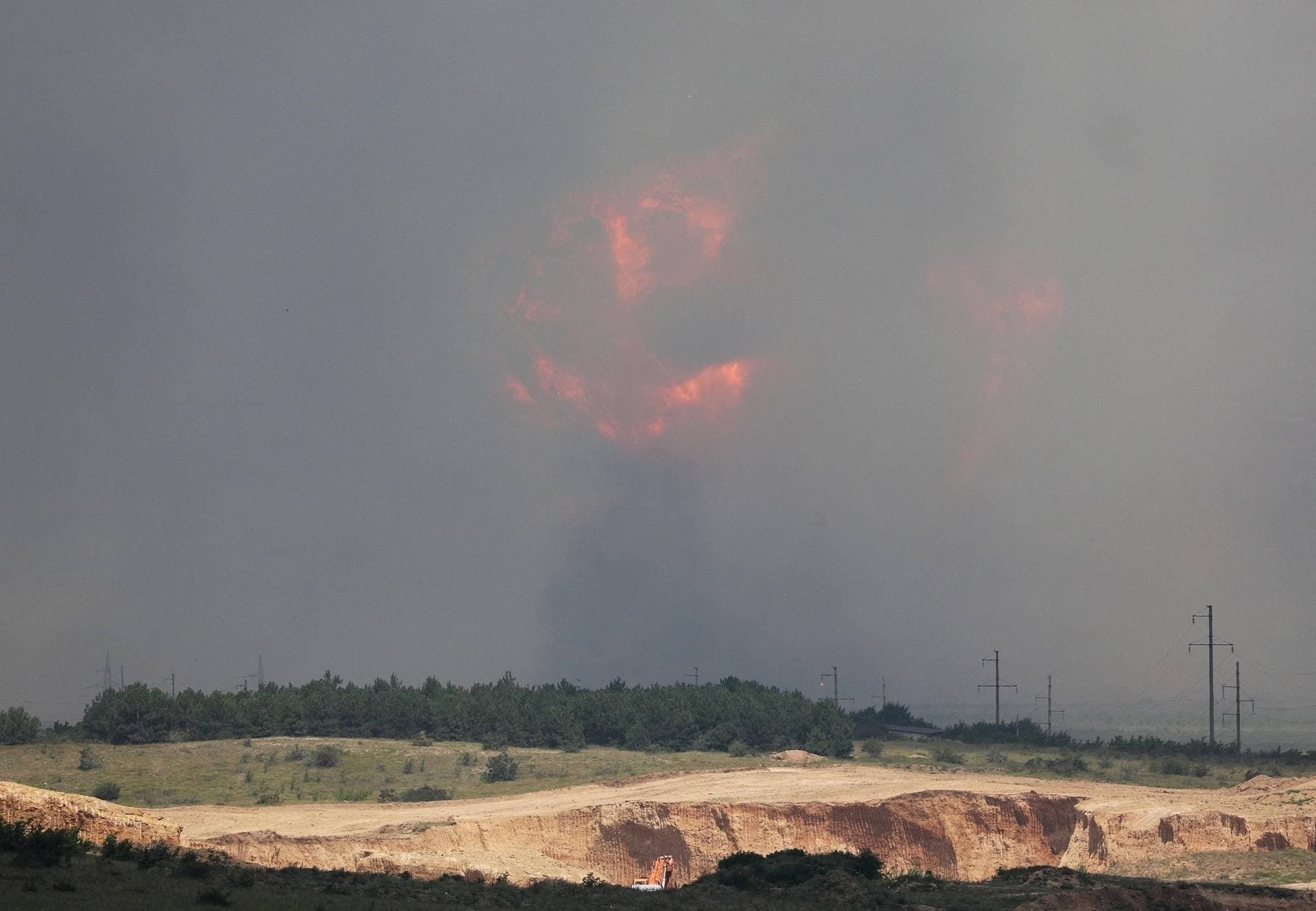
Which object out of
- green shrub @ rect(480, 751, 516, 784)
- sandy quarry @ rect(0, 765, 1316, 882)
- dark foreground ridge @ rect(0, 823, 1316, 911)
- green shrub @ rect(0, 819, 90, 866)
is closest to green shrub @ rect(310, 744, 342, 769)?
green shrub @ rect(480, 751, 516, 784)

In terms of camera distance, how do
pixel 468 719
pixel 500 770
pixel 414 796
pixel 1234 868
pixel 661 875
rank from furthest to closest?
pixel 468 719 < pixel 500 770 < pixel 414 796 < pixel 661 875 < pixel 1234 868

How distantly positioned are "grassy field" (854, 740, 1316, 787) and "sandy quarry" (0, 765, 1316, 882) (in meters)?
10.4

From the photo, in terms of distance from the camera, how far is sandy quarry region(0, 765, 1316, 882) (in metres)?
44.4

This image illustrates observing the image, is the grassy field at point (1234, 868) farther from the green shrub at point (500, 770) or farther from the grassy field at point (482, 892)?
the green shrub at point (500, 770)

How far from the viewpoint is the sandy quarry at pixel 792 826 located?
4438 cm

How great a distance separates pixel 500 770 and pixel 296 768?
1035cm

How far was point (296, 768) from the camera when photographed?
67.0 m

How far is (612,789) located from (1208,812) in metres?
24.8

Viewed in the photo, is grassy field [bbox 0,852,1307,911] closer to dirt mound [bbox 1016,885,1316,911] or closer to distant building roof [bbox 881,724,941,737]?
dirt mound [bbox 1016,885,1316,911]

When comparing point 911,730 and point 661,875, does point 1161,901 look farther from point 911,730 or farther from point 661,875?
point 911,730

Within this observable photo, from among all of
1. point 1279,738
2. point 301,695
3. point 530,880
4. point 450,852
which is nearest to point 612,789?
point 450,852

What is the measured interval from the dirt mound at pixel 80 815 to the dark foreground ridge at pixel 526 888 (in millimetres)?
1101

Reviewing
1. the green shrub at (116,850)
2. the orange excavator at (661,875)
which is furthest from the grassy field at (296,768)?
the green shrub at (116,850)

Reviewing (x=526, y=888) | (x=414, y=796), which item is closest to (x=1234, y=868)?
(x=526, y=888)
